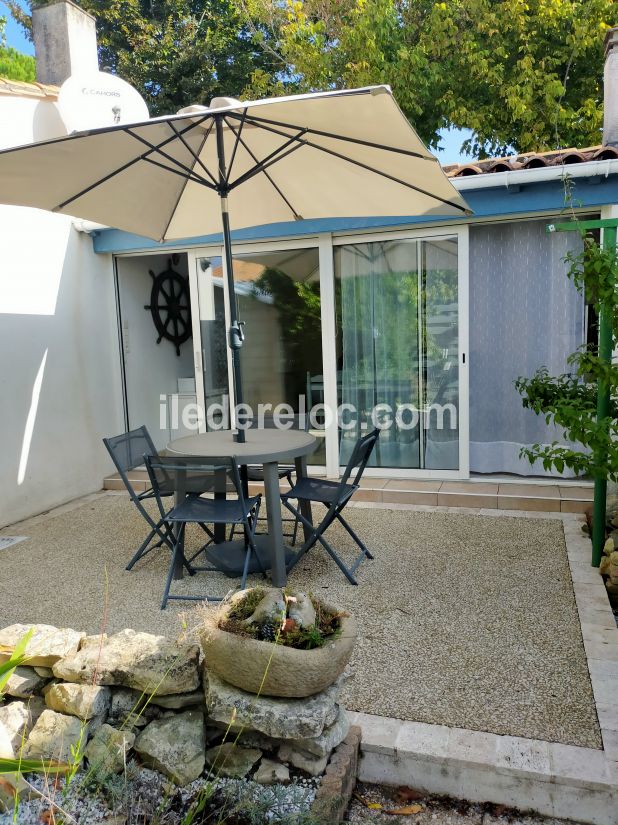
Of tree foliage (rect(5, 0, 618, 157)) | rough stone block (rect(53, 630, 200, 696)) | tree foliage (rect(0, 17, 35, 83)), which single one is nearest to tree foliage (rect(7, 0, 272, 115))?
tree foliage (rect(5, 0, 618, 157))

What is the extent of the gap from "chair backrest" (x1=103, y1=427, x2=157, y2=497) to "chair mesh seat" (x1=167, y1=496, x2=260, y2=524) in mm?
383

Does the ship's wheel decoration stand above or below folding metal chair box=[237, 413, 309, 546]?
above

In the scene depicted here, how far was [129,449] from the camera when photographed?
4191mm

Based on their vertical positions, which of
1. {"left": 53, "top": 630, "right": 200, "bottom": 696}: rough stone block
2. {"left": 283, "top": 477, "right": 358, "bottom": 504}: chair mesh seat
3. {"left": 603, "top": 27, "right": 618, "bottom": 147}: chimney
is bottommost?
{"left": 53, "top": 630, "right": 200, "bottom": 696}: rough stone block

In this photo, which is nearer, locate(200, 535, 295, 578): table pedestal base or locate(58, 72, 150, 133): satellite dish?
locate(200, 535, 295, 578): table pedestal base

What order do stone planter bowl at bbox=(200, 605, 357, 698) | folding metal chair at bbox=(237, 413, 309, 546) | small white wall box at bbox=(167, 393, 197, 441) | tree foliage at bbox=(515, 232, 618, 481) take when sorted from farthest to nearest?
1. small white wall box at bbox=(167, 393, 197, 441)
2. folding metal chair at bbox=(237, 413, 309, 546)
3. tree foliage at bbox=(515, 232, 618, 481)
4. stone planter bowl at bbox=(200, 605, 357, 698)

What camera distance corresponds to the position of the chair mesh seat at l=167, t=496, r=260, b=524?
139 inches

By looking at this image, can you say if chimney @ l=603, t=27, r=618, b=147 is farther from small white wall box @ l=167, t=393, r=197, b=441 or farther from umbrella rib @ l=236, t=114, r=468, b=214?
small white wall box @ l=167, t=393, r=197, b=441

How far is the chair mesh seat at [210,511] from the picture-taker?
11.6ft

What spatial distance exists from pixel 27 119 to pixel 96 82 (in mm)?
704

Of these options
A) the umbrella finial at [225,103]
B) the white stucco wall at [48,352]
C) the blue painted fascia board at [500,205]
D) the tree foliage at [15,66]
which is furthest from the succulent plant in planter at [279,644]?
the tree foliage at [15,66]

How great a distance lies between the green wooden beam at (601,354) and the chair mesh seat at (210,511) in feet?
6.28

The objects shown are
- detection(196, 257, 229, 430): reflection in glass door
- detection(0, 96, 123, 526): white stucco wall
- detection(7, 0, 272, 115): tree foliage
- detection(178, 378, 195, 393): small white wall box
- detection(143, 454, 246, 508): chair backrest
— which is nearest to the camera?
detection(143, 454, 246, 508): chair backrest

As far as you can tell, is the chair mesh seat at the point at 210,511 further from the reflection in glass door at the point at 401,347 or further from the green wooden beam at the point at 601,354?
the reflection in glass door at the point at 401,347
